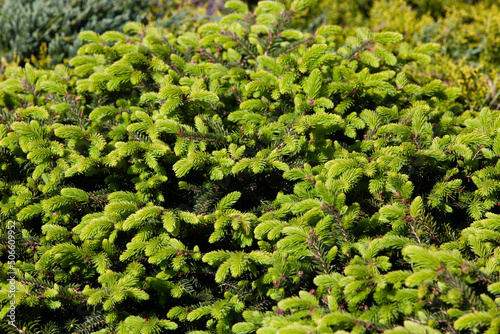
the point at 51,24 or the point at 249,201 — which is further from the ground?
the point at 51,24

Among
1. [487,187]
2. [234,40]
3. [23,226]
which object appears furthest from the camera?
[234,40]

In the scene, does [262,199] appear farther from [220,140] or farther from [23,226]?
[23,226]

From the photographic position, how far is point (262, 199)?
89.7 inches

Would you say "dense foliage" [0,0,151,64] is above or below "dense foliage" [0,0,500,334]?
above

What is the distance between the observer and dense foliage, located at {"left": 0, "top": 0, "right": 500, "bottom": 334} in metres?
1.64

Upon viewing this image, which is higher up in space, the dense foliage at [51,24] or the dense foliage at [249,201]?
the dense foliage at [51,24]

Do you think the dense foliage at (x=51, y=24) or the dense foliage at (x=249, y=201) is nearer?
the dense foliage at (x=249, y=201)

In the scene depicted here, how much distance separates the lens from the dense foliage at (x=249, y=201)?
1644mm

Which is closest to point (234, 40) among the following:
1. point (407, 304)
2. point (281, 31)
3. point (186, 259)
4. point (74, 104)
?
point (281, 31)

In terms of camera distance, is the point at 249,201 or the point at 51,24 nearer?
the point at 249,201

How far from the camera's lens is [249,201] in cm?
237

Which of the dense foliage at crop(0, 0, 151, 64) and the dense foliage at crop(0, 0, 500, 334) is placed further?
the dense foliage at crop(0, 0, 151, 64)

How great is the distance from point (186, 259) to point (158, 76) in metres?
1.24

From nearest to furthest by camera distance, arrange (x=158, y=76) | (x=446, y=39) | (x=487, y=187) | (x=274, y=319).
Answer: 1. (x=274, y=319)
2. (x=487, y=187)
3. (x=158, y=76)
4. (x=446, y=39)
